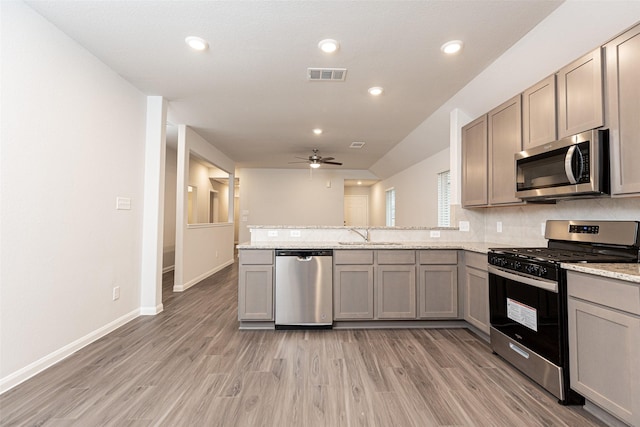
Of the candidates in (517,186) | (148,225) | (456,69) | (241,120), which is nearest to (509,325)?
(517,186)

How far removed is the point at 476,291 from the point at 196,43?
3.47 meters

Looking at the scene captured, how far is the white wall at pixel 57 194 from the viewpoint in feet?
6.67

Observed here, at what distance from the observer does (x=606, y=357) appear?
1.62m

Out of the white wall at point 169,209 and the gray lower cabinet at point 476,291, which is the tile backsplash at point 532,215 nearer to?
the gray lower cabinet at point 476,291

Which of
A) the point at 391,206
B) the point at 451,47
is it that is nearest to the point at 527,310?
the point at 451,47

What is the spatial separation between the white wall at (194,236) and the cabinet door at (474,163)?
4137 mm

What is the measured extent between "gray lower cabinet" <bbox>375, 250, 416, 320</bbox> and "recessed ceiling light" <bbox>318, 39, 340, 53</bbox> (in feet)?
6.67

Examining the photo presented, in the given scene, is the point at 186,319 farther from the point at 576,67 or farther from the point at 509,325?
the point at 576,67

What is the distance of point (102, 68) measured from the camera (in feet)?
9.51

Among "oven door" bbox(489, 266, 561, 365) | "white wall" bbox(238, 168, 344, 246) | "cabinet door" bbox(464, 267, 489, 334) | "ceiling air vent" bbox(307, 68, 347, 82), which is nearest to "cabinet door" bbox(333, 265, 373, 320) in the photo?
"cabinet door" bbox(464, 267, 489, 334)

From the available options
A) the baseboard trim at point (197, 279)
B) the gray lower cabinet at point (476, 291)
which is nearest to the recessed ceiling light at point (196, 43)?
the gray lower cabinet at point (476, 291)

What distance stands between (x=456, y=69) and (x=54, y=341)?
4.35m

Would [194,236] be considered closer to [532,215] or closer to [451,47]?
[451,47]

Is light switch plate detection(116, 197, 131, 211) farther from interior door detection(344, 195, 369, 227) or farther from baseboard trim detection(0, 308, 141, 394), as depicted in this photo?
interior door detection(344, 195, 369, 227)
